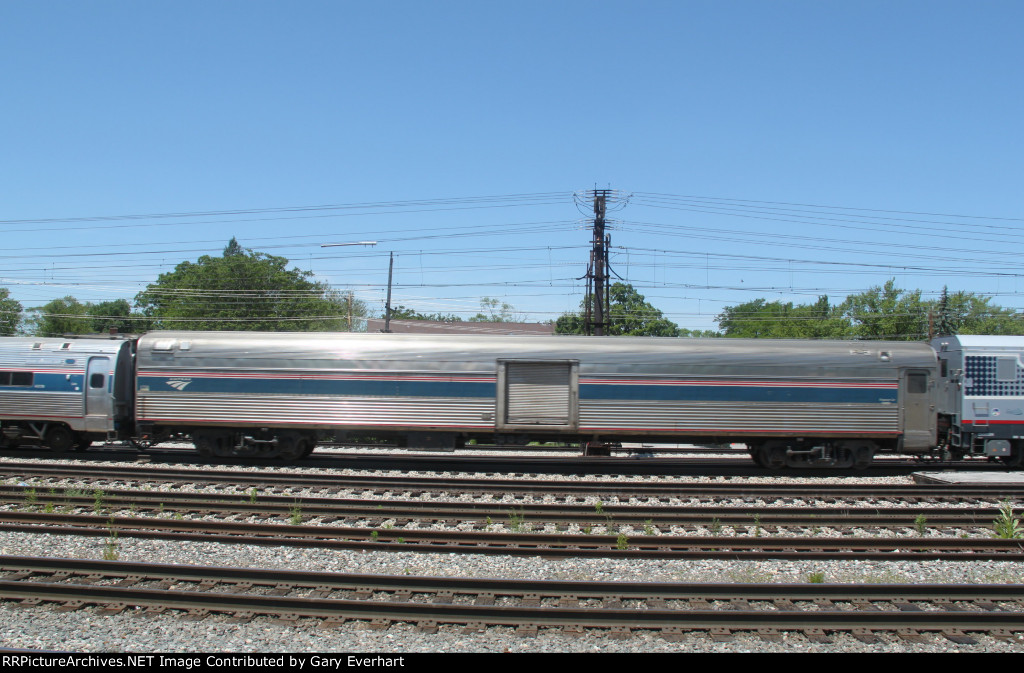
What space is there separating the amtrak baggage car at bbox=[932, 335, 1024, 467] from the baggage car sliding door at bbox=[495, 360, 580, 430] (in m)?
8.46

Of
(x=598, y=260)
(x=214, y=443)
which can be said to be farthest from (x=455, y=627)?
(x=598, y=260)

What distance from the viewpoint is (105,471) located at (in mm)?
13008

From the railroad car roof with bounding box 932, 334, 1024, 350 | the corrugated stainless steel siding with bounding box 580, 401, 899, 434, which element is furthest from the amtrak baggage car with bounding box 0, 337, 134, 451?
the railroad car roof with bounding box 932, 334, 1024, 350

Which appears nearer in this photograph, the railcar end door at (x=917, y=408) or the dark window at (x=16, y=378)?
the railcar end door at (x=917, y=408)

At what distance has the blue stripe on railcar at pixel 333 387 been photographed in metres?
14.2

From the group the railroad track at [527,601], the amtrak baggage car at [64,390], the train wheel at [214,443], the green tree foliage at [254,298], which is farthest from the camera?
the green tree foliage at [254,298]

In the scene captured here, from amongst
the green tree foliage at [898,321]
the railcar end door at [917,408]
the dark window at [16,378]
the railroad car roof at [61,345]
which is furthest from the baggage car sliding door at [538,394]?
the green tree foliage at [898,321]

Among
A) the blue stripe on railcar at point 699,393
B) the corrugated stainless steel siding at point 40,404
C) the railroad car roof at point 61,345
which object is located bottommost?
the corrugated stainless steel siding at point 40,404

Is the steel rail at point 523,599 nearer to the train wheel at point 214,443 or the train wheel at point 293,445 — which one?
the train wheel at point 293,445

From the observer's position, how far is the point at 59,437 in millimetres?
15609

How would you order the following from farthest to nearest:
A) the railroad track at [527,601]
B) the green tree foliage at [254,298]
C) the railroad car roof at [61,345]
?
the green tree foliage at [254,298] → the railroad car roof at [61,345] → the railroad track at [527,601]

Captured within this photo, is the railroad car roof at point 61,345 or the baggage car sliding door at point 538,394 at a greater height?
the railroad car roof at point 61,345

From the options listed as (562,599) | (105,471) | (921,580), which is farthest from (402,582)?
(105,471)

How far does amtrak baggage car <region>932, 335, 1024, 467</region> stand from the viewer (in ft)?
48.3
